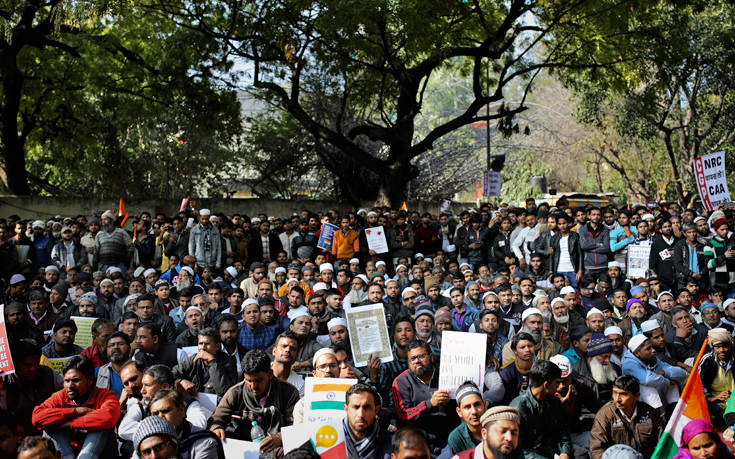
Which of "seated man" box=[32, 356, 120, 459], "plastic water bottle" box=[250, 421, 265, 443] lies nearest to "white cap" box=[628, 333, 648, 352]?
"plastic water bottle" box=[250, 421, 265, 443]

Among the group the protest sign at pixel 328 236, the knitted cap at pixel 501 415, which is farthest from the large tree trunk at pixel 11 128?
the knitted cap at pixel 501 415

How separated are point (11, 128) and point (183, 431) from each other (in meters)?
14.3

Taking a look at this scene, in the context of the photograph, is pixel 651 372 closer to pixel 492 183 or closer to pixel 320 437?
pixel 320 437

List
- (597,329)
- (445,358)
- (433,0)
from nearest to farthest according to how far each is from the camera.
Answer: (445,358) < (597,329) < (433,0)

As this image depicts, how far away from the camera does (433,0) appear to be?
1389cm

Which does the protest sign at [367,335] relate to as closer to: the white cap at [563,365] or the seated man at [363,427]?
the white cap at [563,365]

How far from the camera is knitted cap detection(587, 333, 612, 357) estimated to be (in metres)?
7.44

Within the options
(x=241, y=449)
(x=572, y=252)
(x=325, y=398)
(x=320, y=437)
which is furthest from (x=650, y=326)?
(x=241, y=449)

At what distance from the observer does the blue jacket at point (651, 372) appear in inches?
274

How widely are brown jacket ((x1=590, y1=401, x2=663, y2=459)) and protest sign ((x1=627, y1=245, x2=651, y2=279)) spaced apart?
6.38 meters

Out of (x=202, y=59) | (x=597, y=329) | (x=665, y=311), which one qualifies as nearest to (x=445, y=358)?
(x=597, y=329)

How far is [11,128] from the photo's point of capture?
16922 millimetres

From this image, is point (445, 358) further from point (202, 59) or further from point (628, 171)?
point (628, 171)

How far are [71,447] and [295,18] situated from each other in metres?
11.3
